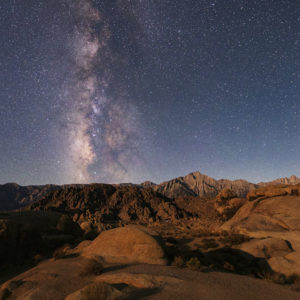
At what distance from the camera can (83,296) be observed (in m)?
4.75

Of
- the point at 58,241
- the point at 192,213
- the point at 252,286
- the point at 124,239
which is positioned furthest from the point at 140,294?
the point at 192,213

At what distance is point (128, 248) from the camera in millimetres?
9875

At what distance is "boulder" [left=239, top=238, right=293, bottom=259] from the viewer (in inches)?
515

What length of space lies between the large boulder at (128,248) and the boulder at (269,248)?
29.4 ft

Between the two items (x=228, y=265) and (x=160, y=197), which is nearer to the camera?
(x=228, y=265)

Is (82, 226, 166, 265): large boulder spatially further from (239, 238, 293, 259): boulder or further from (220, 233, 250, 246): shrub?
(220, 233, 250, 246): shrub

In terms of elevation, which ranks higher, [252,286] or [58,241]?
[58,241]

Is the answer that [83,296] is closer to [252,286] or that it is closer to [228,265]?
[252,286]

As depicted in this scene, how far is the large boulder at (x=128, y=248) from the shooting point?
920 centimetres

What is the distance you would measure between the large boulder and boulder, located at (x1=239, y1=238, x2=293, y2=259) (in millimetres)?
8948

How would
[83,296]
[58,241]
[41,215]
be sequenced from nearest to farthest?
1. [83,296]
2. [58,241]
3. [41,215]

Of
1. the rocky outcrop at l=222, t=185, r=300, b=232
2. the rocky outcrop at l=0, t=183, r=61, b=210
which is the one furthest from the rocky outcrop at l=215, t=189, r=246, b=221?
the rocky outcrop at l=0, t=183, r=61, b=210

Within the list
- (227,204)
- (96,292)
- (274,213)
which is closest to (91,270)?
(96,292)

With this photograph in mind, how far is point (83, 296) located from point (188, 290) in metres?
3.35
